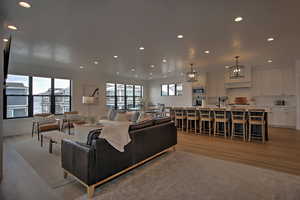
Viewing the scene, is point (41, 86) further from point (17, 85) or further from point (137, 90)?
point (137, 90)

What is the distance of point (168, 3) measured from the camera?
233cm

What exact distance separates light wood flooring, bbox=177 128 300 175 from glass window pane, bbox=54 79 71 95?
234 inches

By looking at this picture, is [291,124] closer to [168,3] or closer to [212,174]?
[212,174]

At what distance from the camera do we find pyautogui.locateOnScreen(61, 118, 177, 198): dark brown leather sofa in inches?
82.0

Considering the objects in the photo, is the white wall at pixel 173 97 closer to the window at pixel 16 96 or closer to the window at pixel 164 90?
the window at pixel 164 90

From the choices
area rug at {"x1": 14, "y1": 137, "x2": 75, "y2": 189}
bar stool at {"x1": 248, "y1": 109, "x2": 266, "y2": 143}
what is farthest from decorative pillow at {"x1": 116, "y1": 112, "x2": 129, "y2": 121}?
bar stool at {"x1": 248, "y1": 109, "x2": 266, "y2": 143}

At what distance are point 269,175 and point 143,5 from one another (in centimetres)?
352

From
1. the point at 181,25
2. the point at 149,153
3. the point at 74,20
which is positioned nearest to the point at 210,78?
the point at 181,25

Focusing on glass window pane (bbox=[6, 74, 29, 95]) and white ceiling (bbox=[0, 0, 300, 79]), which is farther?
glass window pane (bbox=[6, 74, 29, 95])

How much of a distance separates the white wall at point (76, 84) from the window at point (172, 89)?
7.95 feet

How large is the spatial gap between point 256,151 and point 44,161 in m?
4.98

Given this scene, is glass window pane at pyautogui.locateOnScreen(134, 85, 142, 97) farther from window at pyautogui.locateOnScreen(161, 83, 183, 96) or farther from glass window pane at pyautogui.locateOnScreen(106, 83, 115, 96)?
glass window pane at pyautogui.locateOnScreen(106, 83, 115, 96)

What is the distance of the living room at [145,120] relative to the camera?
222cm

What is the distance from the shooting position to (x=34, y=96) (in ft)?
20.7
